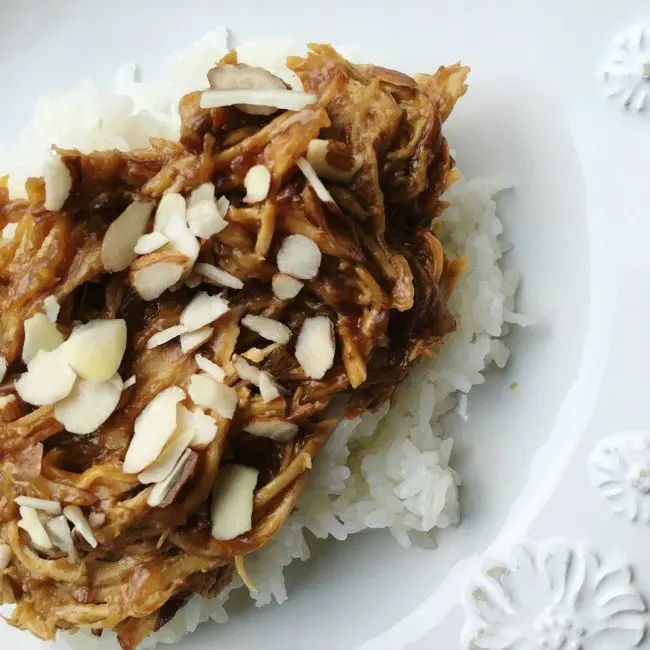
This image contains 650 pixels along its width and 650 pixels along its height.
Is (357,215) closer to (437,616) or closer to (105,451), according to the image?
(105,451)

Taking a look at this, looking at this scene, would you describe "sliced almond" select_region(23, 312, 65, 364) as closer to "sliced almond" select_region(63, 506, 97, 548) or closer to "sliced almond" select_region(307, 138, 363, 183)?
"sliced almond" select_region(63, 506, 97, 548)

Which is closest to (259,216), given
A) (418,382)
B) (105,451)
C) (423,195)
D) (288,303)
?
(288,303)

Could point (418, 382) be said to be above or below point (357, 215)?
below

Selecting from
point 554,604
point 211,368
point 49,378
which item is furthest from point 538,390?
point 49,378

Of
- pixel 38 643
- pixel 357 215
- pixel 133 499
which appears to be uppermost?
pixel 357 215

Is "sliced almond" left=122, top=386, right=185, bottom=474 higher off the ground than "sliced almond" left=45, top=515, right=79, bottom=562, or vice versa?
"sliced almond" left=122, top=386, right=185, bottom=474

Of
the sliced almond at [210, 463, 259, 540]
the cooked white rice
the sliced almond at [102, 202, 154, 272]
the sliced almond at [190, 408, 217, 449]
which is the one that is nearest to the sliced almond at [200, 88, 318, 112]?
the sliced almond at [102, 202, 154, 272]
